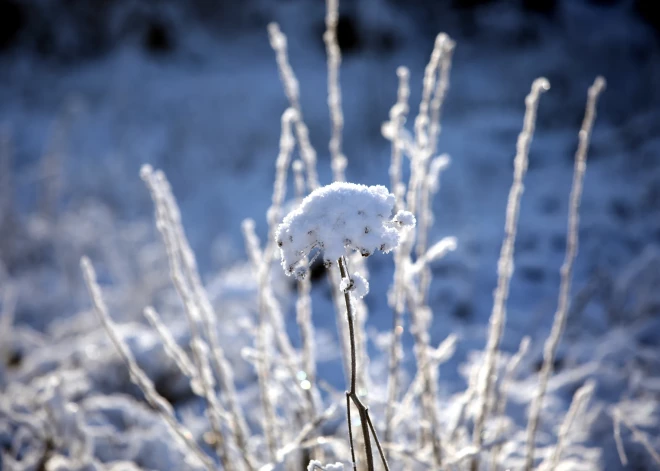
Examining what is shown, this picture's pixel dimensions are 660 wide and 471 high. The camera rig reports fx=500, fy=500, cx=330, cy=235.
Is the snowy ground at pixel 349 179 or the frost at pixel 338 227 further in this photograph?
the snowy ground at pixel 349 179

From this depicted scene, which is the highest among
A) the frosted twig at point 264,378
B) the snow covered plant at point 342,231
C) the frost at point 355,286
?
the frosted twig at point 264,378

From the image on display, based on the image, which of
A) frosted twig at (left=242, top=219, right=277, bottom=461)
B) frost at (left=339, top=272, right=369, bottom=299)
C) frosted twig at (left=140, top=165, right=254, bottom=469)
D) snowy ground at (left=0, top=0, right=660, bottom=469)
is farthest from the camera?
snowy ground at (left=0, top=0, right=660, bottom=469)

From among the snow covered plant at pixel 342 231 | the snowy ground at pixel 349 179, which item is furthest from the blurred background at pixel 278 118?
the snow covered plant at pixel 342 231

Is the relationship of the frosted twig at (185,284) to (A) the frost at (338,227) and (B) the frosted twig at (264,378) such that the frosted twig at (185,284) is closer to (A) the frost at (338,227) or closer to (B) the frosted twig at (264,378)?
(B) the frosted twig at (264,378)

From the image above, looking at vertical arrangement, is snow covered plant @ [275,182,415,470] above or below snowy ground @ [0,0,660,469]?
below

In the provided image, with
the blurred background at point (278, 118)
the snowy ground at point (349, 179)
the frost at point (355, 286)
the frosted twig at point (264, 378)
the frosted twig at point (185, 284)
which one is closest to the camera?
the frost at point (355, 286)

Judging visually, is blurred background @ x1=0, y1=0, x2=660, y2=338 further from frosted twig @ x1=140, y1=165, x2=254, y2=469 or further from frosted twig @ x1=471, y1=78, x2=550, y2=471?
frosted twig @ x1=140, y1=165, x2=254, y2=469

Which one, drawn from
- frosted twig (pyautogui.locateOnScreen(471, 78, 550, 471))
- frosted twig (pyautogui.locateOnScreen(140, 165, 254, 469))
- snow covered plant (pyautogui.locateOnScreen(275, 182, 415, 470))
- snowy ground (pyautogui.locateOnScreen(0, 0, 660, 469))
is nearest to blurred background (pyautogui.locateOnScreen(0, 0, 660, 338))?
snowy ground (pyautogui.locateOnScreen(0, 0, 660, 469))

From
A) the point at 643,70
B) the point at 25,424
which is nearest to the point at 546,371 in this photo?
the point at 25,424
